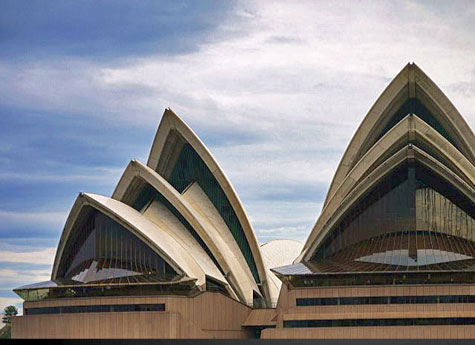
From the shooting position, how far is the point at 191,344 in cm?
7125

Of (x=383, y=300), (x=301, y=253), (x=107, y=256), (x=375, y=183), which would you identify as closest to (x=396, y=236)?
(x=375, y=183)

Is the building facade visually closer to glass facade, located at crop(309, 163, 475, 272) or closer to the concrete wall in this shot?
glass facade, located at crop(309, 163, 475, 272)

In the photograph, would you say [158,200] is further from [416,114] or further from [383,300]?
[383,300]

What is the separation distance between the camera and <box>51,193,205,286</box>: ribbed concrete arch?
271 feet

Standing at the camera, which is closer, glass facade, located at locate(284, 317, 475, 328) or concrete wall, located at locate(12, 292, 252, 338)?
glass facade, located at locate(284, 317, 475, 328)

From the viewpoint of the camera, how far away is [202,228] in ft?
286

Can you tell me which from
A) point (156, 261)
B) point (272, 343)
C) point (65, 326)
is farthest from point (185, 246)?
point (272, 343)

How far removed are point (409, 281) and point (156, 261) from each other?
795 inches

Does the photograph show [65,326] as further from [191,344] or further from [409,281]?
[409,281]

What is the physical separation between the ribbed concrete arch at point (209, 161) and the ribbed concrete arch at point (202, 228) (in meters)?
2.41

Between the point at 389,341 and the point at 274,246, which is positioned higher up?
the point at 274,246

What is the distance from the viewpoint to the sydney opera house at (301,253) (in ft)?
245

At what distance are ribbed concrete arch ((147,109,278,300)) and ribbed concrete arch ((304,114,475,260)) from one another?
8551 millimetres

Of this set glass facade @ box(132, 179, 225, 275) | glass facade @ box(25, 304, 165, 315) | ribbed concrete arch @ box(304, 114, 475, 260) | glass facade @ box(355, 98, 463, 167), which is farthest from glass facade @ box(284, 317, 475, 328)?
glass facade @ box(355, 98, 463, 167)
